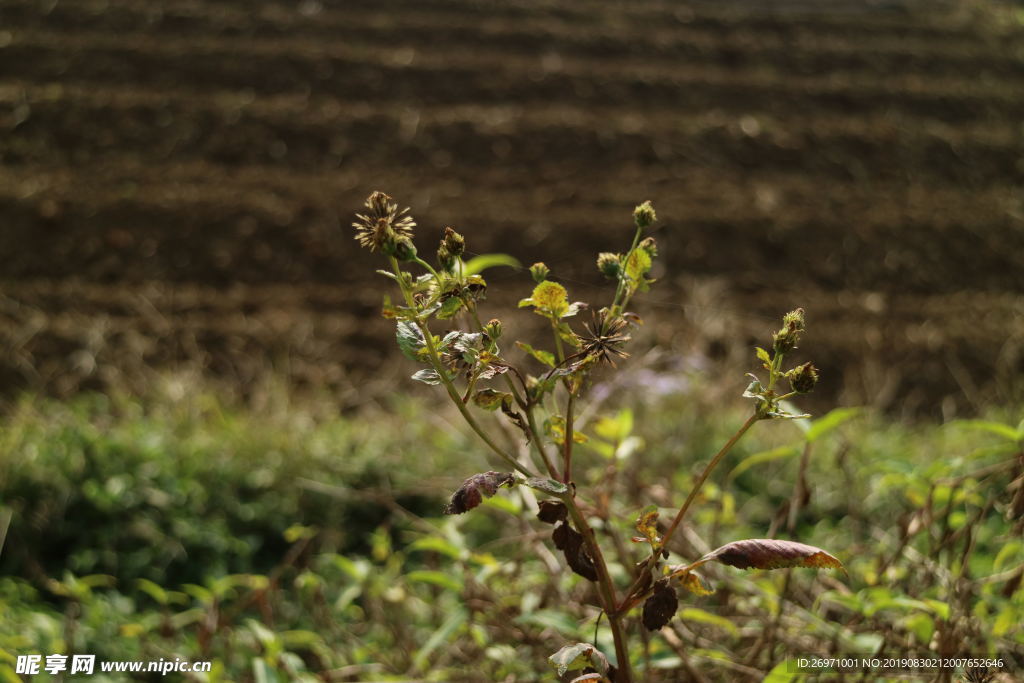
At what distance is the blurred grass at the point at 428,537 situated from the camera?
3.65ft

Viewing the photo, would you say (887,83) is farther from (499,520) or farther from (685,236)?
(499,520)

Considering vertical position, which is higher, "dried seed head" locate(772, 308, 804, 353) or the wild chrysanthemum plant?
"dried seed head" locate(772, 308, 804, 353)

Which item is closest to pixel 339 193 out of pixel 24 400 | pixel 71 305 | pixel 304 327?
pixel 304 327

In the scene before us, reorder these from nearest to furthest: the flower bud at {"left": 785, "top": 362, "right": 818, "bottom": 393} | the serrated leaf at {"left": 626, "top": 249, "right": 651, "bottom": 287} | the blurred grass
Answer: the flower bud at {"left": 785, "top": 362, "right": 818, "bottom": 393} → the serrated leaf at {"left": 626, "top": 249, "right": 651, "bottom": 287} → the blurred grass

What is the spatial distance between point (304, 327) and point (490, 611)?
14.0 feet

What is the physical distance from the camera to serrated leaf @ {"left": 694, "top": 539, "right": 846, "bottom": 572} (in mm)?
667

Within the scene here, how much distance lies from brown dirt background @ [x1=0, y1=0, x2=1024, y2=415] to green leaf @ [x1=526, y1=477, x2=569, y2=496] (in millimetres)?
3382

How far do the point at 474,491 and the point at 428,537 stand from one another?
2.79 ft

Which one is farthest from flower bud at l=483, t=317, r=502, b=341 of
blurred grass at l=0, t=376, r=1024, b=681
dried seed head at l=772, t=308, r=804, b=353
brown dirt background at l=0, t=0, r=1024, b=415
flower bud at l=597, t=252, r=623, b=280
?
brown dirt background at l=0, t=0, r=1024, b=415

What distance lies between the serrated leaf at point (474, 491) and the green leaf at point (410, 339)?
116 millimetres

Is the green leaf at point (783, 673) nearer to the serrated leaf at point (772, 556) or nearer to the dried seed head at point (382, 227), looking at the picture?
the serrated leaf at point (772, 556)

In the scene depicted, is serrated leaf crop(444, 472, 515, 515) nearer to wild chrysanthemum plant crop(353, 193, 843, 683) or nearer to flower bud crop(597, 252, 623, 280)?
wild chrysanthemum plant crop(353, 193, 843, 683)

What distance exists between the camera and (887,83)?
367 inches

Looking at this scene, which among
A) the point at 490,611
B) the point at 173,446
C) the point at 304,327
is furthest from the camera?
the point at 304,327
